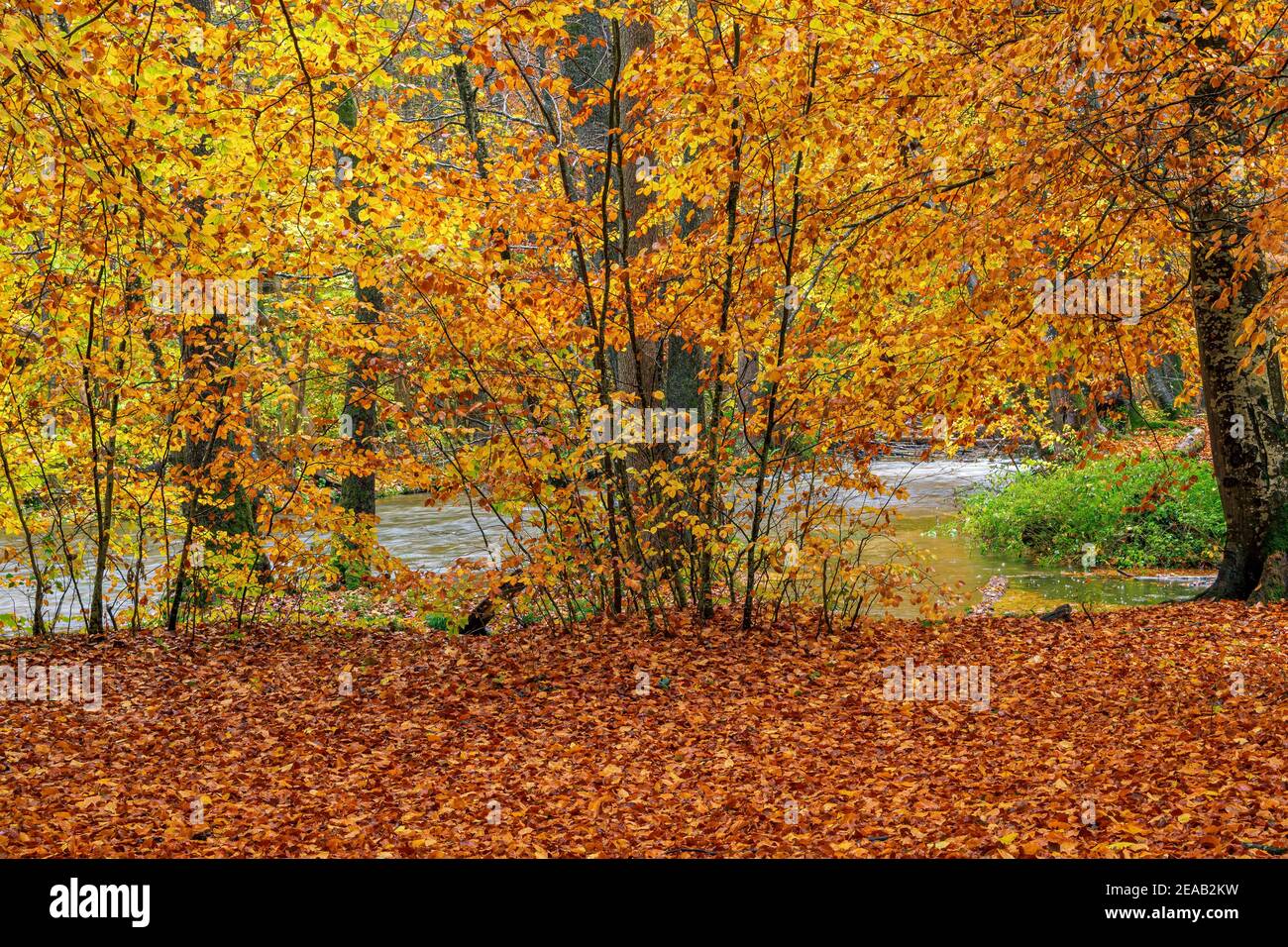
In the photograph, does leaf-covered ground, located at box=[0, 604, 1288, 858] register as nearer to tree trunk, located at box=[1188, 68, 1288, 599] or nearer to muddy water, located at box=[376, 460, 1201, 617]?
tree trunk, located at box=[1188, 68, 1288, 599]

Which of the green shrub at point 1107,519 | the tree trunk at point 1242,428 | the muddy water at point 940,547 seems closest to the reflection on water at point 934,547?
the muddy water at point 940,547

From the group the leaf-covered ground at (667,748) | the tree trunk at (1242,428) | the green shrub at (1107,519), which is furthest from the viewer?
the green shrub at (1107,519)

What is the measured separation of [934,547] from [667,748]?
1205cm

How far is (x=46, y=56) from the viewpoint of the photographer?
400cm

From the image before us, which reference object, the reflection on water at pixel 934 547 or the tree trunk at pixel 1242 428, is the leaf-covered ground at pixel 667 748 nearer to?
the tree trunk at pixel 1242 428

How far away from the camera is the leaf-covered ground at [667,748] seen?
4.68 metres

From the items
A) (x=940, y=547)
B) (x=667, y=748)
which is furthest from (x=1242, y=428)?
(x=940, y=547)

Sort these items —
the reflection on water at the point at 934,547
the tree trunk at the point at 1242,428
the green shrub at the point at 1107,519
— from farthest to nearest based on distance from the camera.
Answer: the green shrub at the point at 1107,519 < the reflection on water at the point at 934,547 < the tree trunk at the point at 1242,428

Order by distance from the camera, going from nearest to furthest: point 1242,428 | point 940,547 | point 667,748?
point 667,748
point 1242,428
point 940,547

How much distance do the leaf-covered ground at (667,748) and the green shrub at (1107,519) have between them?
6.11 metres

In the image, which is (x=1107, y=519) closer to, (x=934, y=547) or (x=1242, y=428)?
(x=934, y=547)

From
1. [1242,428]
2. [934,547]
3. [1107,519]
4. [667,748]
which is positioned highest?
[1242,428]

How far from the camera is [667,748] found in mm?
6277

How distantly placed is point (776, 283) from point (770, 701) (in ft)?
10.2
